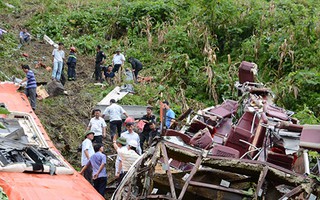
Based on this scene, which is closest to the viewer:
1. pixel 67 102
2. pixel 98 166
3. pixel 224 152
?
pixel 224 152

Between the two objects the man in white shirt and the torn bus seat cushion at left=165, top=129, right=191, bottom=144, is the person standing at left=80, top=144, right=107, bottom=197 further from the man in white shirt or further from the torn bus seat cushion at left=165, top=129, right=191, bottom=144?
the man in white shirt

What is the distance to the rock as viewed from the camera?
1486 centimetres

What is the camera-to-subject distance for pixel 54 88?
1486cm

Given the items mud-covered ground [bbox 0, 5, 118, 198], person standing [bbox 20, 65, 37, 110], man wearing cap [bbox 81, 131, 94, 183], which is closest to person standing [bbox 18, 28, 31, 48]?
A: mud-covered ground [bbox 0, 5, 118, 198]

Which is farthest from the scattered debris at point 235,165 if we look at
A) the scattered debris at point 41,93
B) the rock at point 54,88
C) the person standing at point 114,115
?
the rock at point 54,88

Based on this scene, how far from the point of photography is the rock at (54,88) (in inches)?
585

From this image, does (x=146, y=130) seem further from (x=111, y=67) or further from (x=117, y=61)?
(x=111, y=67)

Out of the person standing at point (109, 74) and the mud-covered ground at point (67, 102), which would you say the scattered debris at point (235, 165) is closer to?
the mud-covered ground at point (67, 102)

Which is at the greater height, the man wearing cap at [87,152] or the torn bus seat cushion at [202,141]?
the torn bus seat cushion at [202,141]

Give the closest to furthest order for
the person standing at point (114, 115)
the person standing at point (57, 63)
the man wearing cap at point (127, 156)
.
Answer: the man wearing cap at point (127, 156) < the person standing at point (114, 115) < the person standing at point (57, 63)

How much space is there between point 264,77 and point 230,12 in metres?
3.85

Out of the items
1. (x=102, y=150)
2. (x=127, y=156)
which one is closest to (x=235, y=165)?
(x=127, y=156)

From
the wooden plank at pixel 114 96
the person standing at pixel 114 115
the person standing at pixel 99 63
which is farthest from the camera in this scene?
the person standing at pixel 99 63

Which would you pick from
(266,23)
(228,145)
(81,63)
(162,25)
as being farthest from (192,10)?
(228,145)
